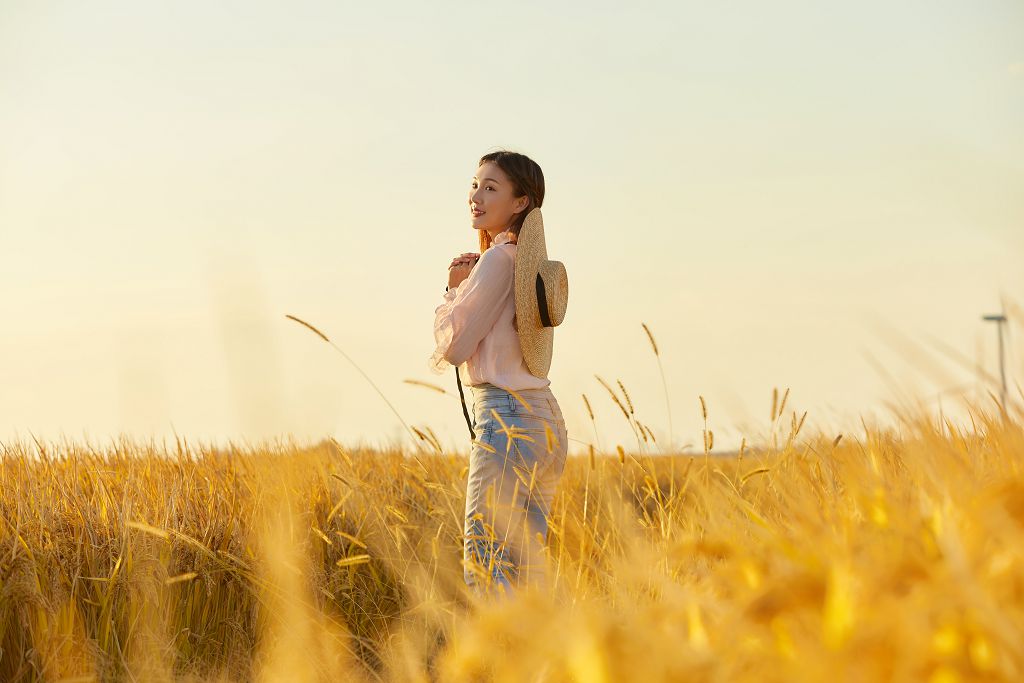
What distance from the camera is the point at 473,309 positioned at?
3529 mm

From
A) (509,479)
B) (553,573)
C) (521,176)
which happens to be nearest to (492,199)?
(521,176)

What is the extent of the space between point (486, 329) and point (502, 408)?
322mm

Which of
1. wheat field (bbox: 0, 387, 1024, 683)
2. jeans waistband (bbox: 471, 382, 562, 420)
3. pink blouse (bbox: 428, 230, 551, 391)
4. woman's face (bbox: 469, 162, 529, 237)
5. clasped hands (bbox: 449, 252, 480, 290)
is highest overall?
woman's face (bbox: 469, 162, 529, 237)

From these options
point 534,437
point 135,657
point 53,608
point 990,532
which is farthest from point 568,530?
point 990,532

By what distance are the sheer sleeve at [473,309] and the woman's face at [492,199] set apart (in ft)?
0.81

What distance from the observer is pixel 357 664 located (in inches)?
142

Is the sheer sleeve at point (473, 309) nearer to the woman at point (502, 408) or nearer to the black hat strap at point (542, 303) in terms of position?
the woman at point (502, 408)

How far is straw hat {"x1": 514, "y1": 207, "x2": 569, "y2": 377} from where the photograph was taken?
11.8 ft

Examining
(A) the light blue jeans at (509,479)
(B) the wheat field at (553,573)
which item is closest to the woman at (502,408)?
(A) the light blue jeans at (509,479)

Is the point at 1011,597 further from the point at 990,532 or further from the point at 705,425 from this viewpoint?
the point at 705,425

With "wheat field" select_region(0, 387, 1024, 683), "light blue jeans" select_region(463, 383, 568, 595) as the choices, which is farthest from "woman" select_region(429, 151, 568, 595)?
"wheat field" select_region(0, 387, 1024, 683)

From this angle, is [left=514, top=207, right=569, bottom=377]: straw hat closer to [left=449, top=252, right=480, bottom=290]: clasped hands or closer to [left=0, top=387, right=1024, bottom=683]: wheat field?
[left=449, top=252, right=480, bottom=290]: clasped hands

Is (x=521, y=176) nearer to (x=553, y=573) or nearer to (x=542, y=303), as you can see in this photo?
(x=542, y=303)

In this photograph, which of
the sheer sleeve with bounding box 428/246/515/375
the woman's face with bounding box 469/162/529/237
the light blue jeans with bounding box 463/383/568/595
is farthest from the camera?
the woman's face with bounding box 469/162/529/237
